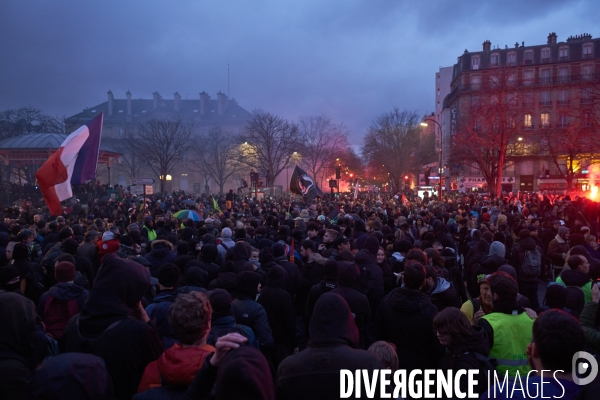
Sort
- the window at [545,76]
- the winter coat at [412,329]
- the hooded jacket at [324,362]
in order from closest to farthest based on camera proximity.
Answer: the hooded jacket at [324,362], the winter coat at [412,329], the window at [545,76]

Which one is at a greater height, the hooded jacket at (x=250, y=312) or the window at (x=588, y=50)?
the window at (x=588, y=50)

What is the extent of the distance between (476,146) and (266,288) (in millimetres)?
34729

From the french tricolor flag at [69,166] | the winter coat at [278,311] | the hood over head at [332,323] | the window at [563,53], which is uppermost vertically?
the window at [563,53]

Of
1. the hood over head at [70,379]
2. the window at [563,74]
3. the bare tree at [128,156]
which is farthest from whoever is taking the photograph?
the bare tree at [128,156]

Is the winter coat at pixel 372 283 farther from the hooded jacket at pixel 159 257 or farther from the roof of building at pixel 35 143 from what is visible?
the roof of building at pixel 35 143

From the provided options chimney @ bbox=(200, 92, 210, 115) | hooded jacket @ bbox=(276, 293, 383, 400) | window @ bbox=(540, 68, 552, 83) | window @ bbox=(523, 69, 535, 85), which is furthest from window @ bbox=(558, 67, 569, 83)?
hooded jacket @ bbox=(276, 293, 383, 400)

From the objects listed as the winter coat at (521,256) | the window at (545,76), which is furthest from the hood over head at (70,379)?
the window at (545,76)

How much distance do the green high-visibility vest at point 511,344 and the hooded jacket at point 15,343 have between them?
10.9 feet

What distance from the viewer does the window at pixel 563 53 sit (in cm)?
6169

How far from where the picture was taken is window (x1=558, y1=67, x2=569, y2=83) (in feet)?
200

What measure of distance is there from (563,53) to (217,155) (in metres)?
49.3

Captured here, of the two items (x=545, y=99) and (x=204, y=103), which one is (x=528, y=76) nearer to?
(x=545, y=99)

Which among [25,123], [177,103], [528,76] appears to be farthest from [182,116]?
[528,76]

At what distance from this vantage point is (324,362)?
101 inches
